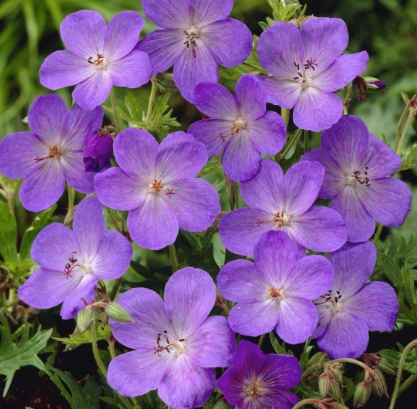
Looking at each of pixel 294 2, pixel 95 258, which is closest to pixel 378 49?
pixel 294 2

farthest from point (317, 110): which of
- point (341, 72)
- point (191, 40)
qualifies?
point (191, 40)

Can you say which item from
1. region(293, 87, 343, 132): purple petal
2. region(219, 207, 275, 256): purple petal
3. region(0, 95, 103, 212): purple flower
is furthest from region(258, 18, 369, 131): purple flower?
region(0, 95, 103, 212): purple flower

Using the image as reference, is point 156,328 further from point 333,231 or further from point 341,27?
point 341,27

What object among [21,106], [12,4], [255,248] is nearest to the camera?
[255,248]

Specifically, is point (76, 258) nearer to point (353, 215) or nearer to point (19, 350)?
point (19, 350)

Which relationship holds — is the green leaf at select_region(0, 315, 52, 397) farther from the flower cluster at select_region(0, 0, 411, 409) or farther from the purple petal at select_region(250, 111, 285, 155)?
the purple petal at select_region(250, 111, 285, 155)
